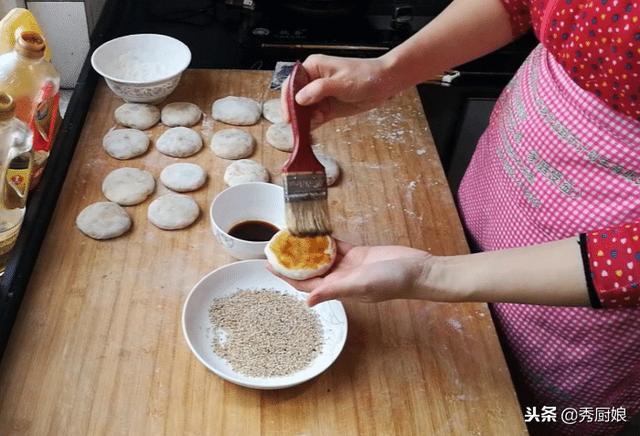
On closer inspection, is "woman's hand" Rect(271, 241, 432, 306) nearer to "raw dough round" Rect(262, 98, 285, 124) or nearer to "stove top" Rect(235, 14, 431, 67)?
"raw dough round" Rect(262, 98, 285, 124)

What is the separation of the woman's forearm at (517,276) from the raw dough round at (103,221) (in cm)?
61

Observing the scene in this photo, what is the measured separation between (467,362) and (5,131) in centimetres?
87

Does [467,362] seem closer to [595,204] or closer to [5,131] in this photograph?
[595,204]

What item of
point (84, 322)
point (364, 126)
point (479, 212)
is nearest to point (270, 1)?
point (364, 126)

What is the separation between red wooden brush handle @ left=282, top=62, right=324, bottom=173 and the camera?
95 cm

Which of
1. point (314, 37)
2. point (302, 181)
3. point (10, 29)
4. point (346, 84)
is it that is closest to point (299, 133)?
point (302, 181)

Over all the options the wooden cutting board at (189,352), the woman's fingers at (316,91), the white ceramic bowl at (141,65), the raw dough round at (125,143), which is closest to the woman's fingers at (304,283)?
the wooden cutting board at (189,352)

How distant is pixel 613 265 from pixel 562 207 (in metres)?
0.25

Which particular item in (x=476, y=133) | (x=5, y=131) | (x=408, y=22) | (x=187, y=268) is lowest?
(x=476, y=133)

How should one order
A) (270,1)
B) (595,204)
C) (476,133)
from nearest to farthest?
(595,204) < (270,1) < (476,133)

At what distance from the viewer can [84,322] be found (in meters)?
1.02

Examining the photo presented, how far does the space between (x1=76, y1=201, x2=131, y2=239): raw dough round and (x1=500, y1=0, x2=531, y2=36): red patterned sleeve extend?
85 centimetres

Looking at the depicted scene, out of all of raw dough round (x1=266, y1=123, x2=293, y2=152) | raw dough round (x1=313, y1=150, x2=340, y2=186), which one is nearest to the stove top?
raw dough round (x1=266, y1=123, x2=293, y2=152)

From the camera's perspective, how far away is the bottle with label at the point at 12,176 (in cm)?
101
